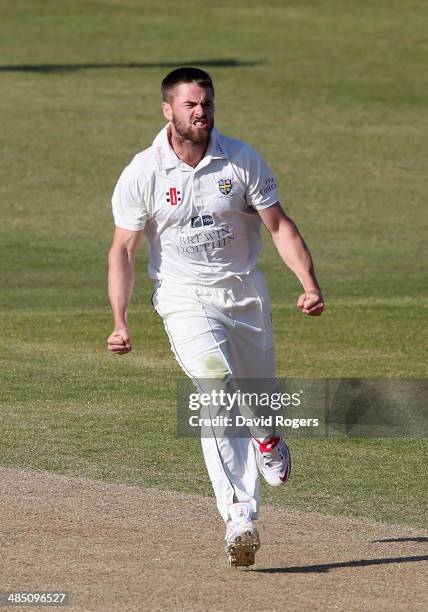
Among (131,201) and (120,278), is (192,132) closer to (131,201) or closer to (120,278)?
Answer: (131,201)

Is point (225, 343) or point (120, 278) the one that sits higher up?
point (120, 278)

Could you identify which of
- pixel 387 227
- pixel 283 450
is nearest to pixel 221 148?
pixel 283 450

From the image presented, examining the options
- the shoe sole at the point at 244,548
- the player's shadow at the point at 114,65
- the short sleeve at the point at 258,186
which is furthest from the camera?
the player's shadow at the point at 114,65

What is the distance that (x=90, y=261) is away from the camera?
21.7 meters

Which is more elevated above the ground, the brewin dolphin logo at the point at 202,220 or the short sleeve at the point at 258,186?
the short sleeve at the point at 258,186

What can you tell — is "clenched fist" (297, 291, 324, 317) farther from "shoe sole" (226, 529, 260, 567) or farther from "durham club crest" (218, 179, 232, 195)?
"shoe sole" (226, 529, 260, 567)

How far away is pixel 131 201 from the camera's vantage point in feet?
24.4

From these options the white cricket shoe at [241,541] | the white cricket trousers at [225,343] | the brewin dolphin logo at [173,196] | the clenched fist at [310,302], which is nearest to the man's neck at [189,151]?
the brewin dolphin logo at [173,196]

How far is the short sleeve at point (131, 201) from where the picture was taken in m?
7.41

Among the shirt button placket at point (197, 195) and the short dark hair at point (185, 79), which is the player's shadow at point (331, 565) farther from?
the short dark hair at point (185, 79)

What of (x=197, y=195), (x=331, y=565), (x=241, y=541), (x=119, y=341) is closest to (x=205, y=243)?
(x=197, y=195)

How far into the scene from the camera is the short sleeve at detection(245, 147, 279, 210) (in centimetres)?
734

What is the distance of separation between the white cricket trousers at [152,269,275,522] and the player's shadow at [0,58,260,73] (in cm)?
2918

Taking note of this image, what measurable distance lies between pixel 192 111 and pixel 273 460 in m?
2.06
